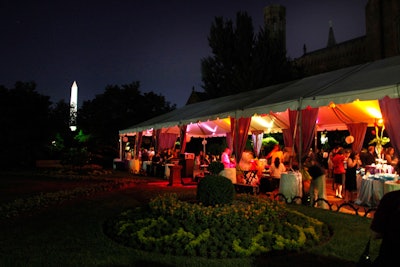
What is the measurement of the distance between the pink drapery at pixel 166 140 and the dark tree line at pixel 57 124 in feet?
13.0

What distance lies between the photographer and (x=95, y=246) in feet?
16.7

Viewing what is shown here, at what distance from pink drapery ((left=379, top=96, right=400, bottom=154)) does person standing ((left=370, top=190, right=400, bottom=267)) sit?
16.2ft

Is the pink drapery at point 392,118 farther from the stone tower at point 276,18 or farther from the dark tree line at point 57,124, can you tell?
→ the stone tower at point 276,18

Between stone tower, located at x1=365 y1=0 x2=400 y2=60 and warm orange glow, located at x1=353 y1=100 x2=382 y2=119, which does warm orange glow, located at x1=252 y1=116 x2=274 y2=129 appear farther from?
stone tower, located at x1=365 y1=0 x2=400 y2=60

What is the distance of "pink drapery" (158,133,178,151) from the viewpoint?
19.3 metres

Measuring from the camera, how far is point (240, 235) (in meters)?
5.27

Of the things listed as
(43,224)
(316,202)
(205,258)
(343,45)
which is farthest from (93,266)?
(343,45)

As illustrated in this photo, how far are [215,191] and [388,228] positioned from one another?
13.7 feet

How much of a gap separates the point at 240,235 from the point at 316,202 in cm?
366

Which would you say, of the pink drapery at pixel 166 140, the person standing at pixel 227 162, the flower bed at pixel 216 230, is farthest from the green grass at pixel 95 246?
the pink drapery at pixel 166 140

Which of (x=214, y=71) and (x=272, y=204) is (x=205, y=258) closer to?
(x=272, y=204)

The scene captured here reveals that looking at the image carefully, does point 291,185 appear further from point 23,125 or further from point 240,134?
point 23,125

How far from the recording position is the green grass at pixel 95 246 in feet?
14.5

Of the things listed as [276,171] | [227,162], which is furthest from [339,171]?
[227,162]
